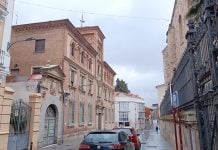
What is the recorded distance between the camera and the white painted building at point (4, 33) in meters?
17.9

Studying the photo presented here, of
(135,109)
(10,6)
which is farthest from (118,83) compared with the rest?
(10,6)

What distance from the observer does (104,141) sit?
36.1ft

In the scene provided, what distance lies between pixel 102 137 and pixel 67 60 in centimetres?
1591

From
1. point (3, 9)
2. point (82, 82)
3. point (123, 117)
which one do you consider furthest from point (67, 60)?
point (123, 117)

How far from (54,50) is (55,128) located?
697 cm

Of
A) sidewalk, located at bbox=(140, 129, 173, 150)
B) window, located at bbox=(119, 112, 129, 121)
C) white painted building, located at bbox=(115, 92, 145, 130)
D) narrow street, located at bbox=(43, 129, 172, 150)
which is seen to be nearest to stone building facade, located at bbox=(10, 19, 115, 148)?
narrow street, located at bbox=(43, 129, 172, 150)

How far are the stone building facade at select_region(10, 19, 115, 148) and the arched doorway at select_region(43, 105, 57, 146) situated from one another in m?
1.96

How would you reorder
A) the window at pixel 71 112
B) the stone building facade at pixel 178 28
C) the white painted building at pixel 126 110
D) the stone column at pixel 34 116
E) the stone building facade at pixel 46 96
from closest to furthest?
the stone building facade at pixel 178 28
the stone column at pixel 34 116
the stone building facade at pixel 46 96
the window at pixel 71 112
the white painted building at pixel 126 110

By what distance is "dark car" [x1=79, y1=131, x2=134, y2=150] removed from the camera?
1082cm

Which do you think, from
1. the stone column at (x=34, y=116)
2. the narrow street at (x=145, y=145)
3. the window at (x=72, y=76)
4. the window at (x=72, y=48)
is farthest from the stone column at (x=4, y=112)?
the window at (x=72, y=48)

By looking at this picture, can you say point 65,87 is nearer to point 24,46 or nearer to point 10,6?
point 24,46

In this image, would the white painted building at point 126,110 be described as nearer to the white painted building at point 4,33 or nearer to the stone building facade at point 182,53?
the stone building facade at point 182,53

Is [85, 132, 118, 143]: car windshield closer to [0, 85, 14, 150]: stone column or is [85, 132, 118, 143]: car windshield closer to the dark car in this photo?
the dark car

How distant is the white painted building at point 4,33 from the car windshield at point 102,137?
29.5ft
